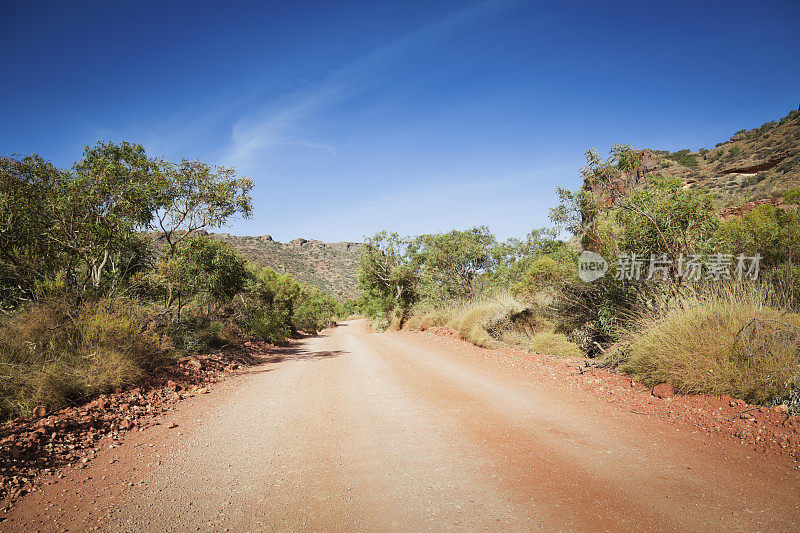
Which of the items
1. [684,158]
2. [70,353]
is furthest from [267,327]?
[684,158]

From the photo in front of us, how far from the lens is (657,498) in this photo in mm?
2771

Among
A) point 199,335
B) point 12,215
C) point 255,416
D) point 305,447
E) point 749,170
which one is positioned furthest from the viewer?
point 749,170

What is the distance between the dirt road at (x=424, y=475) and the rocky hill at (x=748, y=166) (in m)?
15.4

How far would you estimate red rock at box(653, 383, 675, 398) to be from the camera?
4832mm

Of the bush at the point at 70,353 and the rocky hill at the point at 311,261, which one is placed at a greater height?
the rocky hill at the point at 311,261

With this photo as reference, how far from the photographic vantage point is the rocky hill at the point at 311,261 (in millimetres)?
60250

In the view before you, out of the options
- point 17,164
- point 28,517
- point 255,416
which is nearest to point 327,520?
point 28,517

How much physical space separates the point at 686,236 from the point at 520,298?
5500 mm

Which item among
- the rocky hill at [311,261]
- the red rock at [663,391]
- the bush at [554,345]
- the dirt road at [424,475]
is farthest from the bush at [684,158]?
the dirt road at [424,475]

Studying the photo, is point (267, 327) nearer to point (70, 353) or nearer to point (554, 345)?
point (70, 353)

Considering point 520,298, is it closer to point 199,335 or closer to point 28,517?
point 199,335

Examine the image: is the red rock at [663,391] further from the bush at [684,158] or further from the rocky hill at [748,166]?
the bush at [684,158]

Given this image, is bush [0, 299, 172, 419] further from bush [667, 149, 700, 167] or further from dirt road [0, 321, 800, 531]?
bush [667, 149, 700, 167]

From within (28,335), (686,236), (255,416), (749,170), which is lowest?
(255,416)
